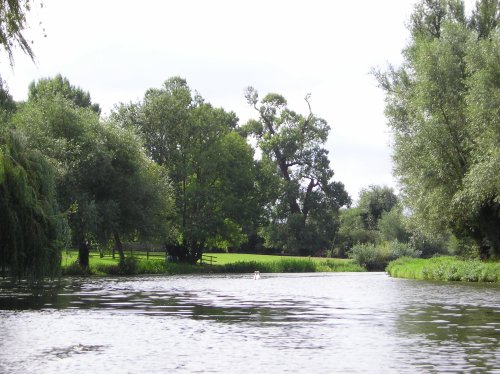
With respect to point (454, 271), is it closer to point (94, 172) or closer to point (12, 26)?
point (94, 172)

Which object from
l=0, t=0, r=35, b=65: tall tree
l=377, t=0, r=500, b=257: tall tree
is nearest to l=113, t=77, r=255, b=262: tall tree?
l=377, t=0, r=500, b=257: tall tree

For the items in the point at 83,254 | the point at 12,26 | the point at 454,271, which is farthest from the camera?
the point at 83,254

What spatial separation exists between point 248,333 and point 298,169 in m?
101

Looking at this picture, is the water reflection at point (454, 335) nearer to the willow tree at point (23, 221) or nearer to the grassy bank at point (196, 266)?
the willow tree at point (23, 221)

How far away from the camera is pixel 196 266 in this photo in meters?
87.6

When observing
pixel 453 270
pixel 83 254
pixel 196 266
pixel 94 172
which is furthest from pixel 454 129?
pixel 196 266

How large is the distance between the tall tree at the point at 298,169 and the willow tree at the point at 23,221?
86.5 metres

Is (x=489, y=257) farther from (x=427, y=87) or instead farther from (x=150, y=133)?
(x=150, y=133)

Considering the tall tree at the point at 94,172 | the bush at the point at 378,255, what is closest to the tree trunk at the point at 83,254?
the tall tree at the point at 94,172

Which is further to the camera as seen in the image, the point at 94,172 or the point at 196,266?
the point at 196,266

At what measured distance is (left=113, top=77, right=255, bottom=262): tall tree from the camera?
94.6m

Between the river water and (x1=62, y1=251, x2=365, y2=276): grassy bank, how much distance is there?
30.4 meters

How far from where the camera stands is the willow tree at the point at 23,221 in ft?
104

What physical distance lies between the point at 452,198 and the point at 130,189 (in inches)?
1083
